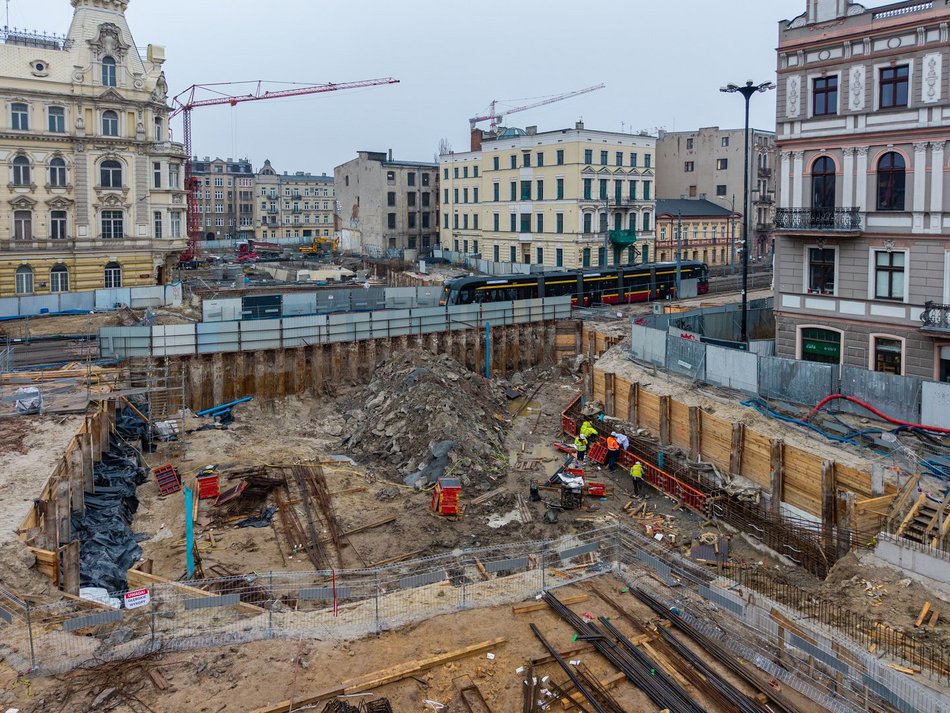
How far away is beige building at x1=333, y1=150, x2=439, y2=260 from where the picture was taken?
80062 millimetres

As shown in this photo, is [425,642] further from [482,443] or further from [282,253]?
[282,253]

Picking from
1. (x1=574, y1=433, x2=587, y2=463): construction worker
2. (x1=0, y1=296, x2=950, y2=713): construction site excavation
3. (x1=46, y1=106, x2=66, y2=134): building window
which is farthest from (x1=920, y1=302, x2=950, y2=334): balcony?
(x1=46, y1=106, x2=66, y2=134): building window

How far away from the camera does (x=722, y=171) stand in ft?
246

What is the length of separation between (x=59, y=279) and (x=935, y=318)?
4488cm

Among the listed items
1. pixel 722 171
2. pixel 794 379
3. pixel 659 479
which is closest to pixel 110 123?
pixel 659 479

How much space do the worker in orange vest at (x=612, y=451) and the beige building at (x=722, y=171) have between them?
168ft

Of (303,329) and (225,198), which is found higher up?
(225,198)

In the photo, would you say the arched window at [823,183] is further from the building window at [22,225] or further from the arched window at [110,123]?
the building window at [22,225]

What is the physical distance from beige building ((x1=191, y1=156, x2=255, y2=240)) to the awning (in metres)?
78.9

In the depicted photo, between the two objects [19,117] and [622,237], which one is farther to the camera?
[622,237]

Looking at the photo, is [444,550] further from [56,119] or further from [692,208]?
[692,208]

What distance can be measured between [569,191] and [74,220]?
113ft

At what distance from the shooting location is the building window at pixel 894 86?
80.9ft

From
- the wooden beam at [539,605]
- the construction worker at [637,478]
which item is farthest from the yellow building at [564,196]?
the wooden beam at [539,605]
